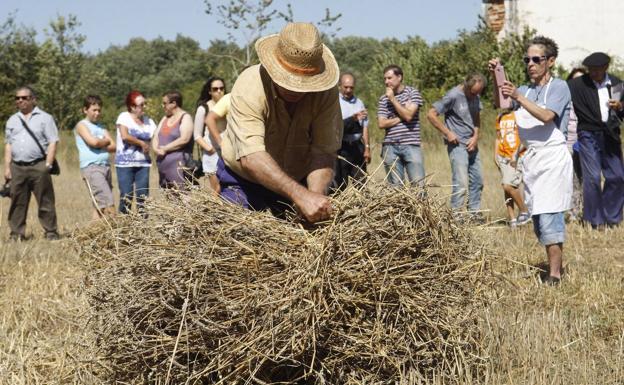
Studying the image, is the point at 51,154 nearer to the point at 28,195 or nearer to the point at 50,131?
the point at 50,131

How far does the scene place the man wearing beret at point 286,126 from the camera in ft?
14.5

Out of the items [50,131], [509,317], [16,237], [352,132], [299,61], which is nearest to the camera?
[299,61]

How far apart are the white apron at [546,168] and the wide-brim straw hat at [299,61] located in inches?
115

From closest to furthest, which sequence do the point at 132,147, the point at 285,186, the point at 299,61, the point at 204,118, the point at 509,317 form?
the point at 285,186, the point at 299,61, the point at 509,317, the point at 204,118, the point at 132,147

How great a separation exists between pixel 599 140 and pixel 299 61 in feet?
23.3

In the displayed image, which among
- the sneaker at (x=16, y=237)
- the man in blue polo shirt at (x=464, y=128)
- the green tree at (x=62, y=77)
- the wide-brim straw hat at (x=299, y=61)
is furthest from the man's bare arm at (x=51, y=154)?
the green tree at (x=62, y=77)

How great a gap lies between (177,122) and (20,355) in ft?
18.2

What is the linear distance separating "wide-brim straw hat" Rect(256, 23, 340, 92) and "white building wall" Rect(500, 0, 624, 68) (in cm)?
3002

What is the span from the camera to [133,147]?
10.8 m

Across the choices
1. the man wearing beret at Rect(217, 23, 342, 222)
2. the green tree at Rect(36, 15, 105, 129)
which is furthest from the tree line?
the man wearing beret at Rect(217, 23, 342, 222)

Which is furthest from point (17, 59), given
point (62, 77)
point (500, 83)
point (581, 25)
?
point (500, 83)

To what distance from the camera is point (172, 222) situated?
4262mm

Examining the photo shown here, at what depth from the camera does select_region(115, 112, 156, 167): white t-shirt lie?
10.7 m

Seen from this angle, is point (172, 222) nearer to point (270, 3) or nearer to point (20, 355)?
point (20, 355)
